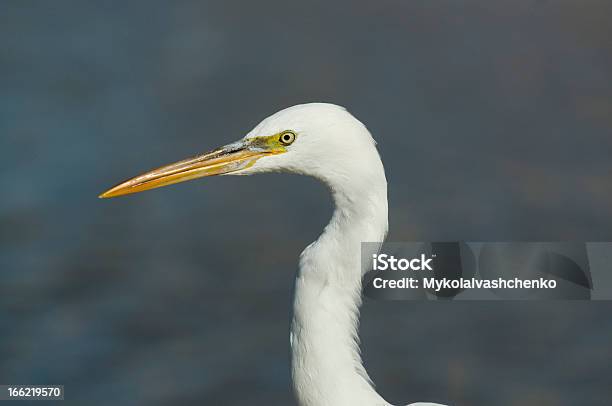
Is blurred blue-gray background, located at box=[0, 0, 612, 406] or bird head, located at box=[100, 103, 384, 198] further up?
blurred blue-gray background, located at box=[0, 0, 612, 406]

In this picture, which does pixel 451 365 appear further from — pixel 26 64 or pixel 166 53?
pixel 26 64

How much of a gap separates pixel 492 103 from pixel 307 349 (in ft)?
13.9

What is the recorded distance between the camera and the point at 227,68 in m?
7.35

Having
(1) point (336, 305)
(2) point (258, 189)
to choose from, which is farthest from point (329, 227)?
(2) point (258, 189)

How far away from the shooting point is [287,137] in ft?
10.4

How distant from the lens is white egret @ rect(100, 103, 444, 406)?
3082 mm

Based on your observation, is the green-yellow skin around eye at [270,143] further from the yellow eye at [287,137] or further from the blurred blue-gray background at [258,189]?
the blurred blue-gray background at [258,189]

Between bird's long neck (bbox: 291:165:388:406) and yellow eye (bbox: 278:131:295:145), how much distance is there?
0.20m

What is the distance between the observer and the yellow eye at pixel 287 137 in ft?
10.4

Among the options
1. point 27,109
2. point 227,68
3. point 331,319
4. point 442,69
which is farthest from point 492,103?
point 331,319
